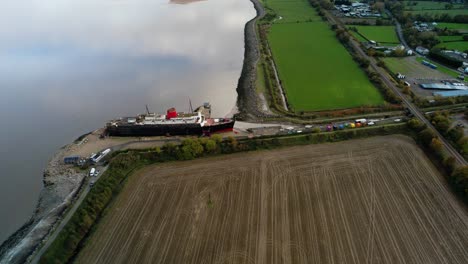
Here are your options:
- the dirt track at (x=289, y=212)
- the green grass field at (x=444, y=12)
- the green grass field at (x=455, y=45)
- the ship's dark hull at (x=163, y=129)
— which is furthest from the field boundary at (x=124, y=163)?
the green grass field at (x=444, y=12)

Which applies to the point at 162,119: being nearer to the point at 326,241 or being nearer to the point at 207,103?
the point at 207,103

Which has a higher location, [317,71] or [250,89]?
[317,71]

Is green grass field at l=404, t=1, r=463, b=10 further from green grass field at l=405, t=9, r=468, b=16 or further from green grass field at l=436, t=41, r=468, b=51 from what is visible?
green grass field at l=436, t=41, r=468, b=51

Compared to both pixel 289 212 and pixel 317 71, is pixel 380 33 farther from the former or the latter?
pixel 289 212

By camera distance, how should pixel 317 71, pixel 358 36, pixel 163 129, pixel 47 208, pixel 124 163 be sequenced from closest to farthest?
1. pixel 47 208
2. pixel 124 163
3. pixel 163 129
4. pixel 317 71
5. pixel 358 36

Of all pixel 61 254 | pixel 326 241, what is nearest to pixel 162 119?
pixel 61 254

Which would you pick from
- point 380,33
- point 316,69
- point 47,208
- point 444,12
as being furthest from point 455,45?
point 47,208

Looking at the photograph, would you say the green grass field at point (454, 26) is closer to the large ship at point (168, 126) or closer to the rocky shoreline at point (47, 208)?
the large ship at point (168, 126)
